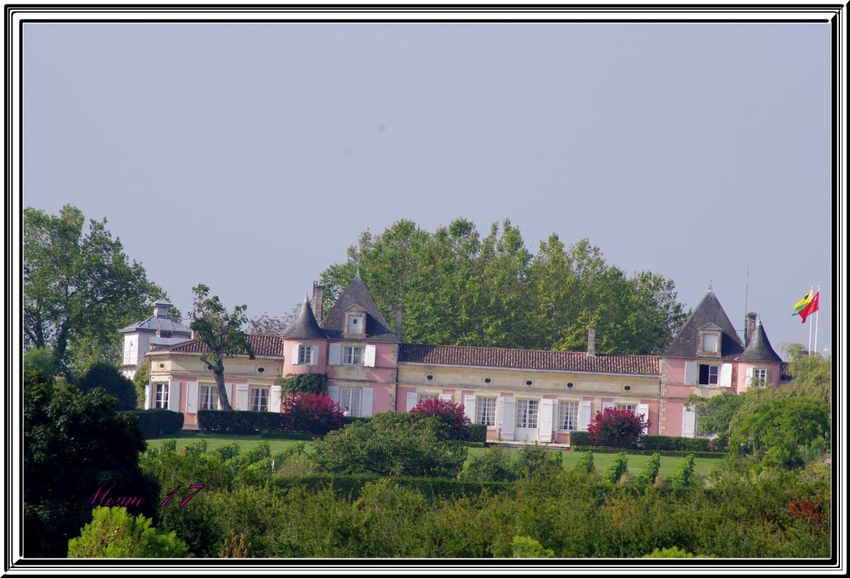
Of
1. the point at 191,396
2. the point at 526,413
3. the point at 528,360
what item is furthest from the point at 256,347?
the point at 526,413

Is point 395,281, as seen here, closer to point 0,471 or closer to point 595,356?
point 595,356

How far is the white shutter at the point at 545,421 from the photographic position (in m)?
41.9

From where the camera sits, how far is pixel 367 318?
43750 millimetres

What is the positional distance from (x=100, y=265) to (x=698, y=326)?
24.1 m

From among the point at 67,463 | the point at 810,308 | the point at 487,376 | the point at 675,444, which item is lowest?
the point at 675,444

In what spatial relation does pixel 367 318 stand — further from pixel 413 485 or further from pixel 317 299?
pixel 413 485

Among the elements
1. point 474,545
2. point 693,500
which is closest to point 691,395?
point 693,500

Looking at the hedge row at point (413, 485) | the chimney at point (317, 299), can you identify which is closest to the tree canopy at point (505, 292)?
the chimney at point (317, 299)

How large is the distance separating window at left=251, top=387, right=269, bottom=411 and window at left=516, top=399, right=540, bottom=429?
9.46 meters

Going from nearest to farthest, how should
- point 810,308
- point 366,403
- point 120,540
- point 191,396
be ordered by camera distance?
point 120,540, point 810,308, point 191,396, point 366,403

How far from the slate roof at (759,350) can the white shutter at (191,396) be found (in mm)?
20298

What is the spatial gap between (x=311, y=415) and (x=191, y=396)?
5542mm
